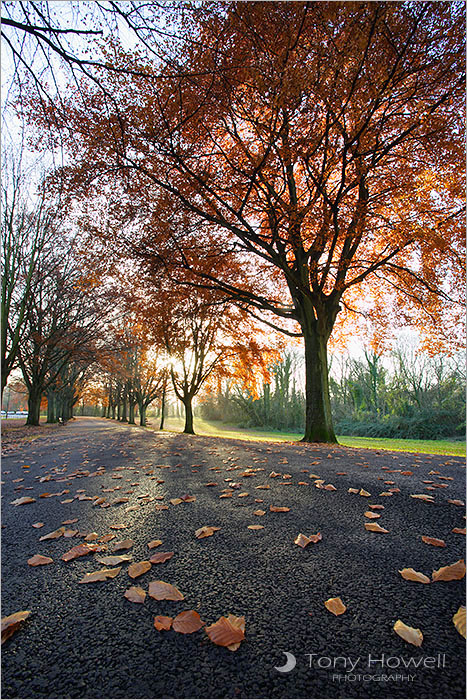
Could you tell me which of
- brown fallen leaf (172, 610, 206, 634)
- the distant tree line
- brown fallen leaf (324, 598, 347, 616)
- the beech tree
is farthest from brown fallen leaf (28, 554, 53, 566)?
the distant tree line

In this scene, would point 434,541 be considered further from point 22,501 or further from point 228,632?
point 22,501

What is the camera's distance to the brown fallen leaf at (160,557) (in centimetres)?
196

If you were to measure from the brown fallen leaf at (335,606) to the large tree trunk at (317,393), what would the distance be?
283 inches

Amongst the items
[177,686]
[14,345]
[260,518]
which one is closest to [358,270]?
[260,518]

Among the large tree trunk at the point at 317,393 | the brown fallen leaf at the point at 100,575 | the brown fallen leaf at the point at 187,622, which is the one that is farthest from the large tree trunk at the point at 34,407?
the brown fallen leaf at the point at 187,622

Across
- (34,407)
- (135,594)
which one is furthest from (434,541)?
(34,407)

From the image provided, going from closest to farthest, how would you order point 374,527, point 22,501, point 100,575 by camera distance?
point 100,575, point 374,527, point 22,501

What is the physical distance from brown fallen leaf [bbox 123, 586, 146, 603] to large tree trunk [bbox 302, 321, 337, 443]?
7.35 m

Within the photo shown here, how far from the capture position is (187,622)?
1.42m

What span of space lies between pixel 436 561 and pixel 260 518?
4.08 ft

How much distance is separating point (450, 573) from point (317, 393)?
22.8 feet

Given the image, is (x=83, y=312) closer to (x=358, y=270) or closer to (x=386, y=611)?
(x=358, y=270)

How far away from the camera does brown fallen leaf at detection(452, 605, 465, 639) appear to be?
51.9 inches

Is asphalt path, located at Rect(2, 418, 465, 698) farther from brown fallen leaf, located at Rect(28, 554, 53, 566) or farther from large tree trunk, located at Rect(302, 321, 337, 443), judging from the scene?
large tree trunk, located at Rect(302, 321, 337, 443)
